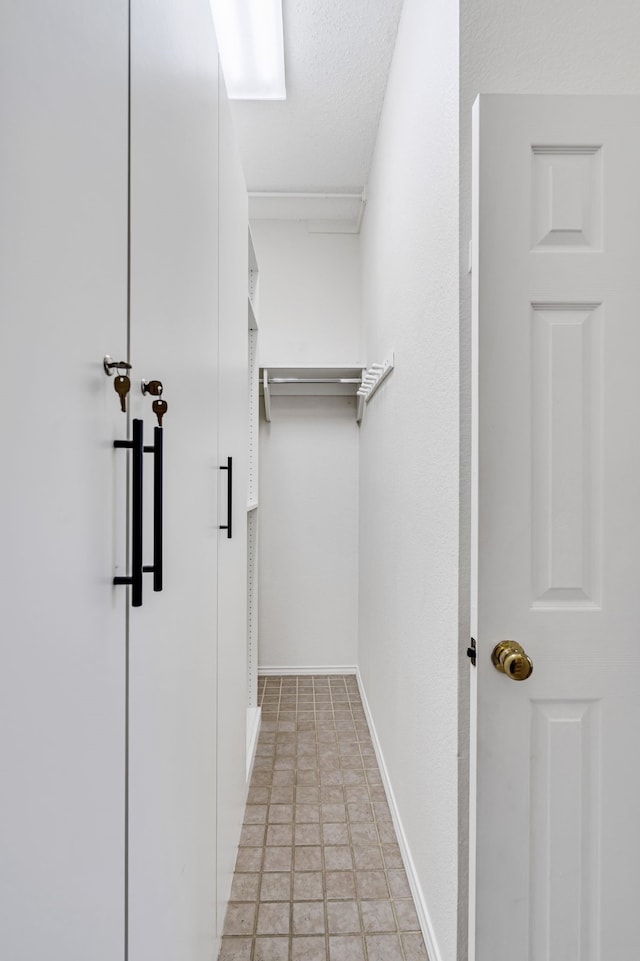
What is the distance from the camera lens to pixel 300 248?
3.49m

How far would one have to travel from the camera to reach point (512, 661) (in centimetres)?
99

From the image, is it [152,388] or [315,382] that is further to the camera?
[315,382]

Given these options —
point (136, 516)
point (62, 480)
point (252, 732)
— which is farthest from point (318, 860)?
point (62, 480)

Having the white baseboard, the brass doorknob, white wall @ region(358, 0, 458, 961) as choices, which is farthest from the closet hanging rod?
the brass doorknob

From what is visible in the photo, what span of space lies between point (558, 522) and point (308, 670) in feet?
8.97

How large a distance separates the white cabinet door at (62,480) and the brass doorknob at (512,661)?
25.7 inches

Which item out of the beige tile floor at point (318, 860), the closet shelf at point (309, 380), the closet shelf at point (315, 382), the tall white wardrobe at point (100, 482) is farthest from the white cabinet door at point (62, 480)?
the closet shelf at point (309, 380)

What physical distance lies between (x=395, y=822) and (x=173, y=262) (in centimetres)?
191

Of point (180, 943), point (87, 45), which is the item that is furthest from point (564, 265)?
point (180, 943)

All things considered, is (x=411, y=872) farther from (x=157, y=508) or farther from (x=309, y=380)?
(x=309, y=380)

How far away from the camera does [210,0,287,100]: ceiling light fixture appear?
1.87 m

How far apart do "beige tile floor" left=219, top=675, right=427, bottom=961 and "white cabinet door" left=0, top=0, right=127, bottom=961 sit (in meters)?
1.05

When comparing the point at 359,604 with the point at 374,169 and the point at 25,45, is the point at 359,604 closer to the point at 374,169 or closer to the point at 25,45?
the point at 374,169

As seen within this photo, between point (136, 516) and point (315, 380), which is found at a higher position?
point (315, 380)
